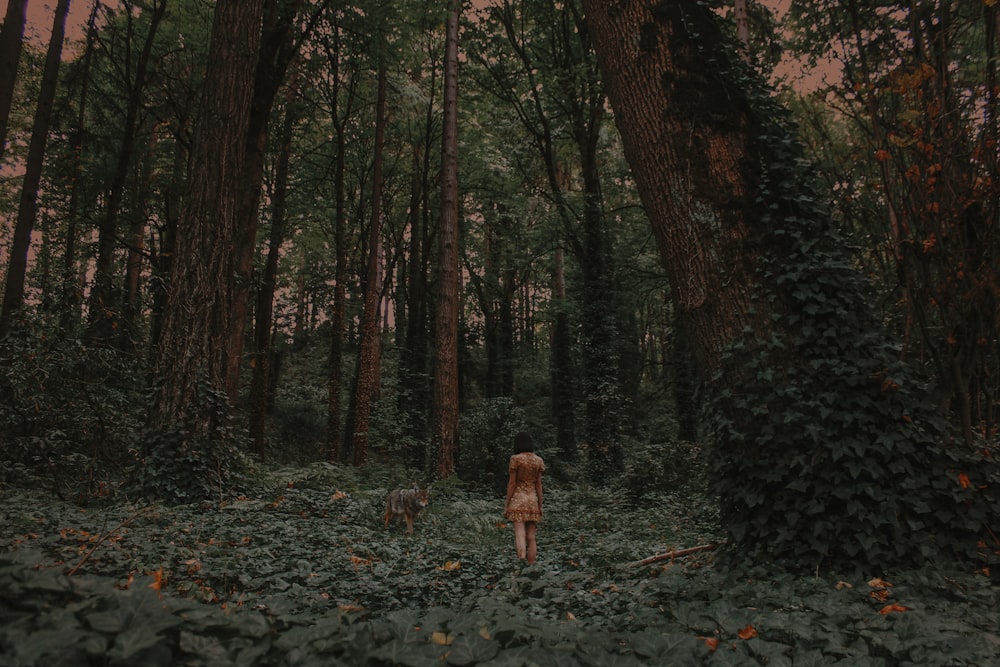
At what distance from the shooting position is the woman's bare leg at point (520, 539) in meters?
7.42

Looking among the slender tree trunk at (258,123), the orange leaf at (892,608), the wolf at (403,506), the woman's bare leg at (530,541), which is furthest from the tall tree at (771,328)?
the slender tree trunk at (258,123)

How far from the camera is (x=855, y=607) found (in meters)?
3.27

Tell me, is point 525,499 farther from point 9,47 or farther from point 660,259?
point 9,47

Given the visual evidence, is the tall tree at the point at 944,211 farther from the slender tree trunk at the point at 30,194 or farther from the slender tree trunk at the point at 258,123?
the slender tree trunk at the point at 30,194

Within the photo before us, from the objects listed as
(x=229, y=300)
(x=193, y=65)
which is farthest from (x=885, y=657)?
(x=193, y=65)

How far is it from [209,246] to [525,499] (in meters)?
5.96

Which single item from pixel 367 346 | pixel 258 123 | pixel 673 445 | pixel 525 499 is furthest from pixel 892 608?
pixel 367 346

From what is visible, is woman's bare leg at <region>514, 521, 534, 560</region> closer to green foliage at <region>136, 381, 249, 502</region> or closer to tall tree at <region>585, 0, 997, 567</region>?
tall tree at <region>585, 0, 997, 567</region>

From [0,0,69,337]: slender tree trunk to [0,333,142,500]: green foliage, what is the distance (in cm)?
95

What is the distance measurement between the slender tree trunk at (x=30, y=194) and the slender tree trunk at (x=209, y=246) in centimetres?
269

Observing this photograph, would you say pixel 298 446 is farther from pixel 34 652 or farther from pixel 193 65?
pixel 34 652

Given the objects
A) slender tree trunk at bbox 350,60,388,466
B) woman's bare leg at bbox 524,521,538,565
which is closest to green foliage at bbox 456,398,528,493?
slender tree trunk at bbox 350,60,388,466

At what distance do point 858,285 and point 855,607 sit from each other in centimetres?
273

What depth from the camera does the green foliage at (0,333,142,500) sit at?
8.00 meters
